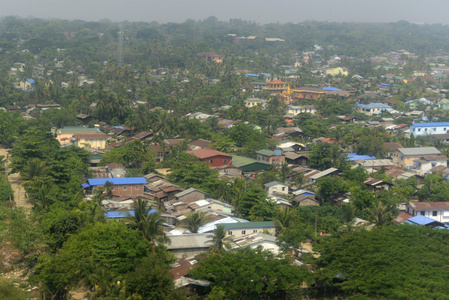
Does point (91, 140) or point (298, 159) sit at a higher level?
point (298, 159)

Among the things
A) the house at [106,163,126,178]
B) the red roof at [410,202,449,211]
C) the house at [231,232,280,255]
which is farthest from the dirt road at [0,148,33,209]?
the red roof at [410,202,449,211]

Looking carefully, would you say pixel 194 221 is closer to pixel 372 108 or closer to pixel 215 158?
pixel 215 158

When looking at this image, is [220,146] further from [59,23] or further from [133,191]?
[59,23]

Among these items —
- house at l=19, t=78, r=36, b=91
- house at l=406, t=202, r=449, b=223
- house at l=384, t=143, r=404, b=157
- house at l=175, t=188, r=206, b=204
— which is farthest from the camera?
house at l=19, t=78, r=36, b=91

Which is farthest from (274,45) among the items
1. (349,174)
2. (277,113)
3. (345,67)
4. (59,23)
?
(349,174)

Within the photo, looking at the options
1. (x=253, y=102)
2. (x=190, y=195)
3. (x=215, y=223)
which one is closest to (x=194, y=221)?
(x=215, y=223)

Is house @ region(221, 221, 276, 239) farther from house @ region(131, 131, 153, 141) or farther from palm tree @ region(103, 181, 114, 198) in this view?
house @ region(131, 131, 153, 141)

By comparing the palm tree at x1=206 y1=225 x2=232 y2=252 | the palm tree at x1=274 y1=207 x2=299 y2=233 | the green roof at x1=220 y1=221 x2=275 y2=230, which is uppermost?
the palm tree at x1=206 y1=225 x2=232 y2=252

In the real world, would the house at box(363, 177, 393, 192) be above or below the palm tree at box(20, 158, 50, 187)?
below
